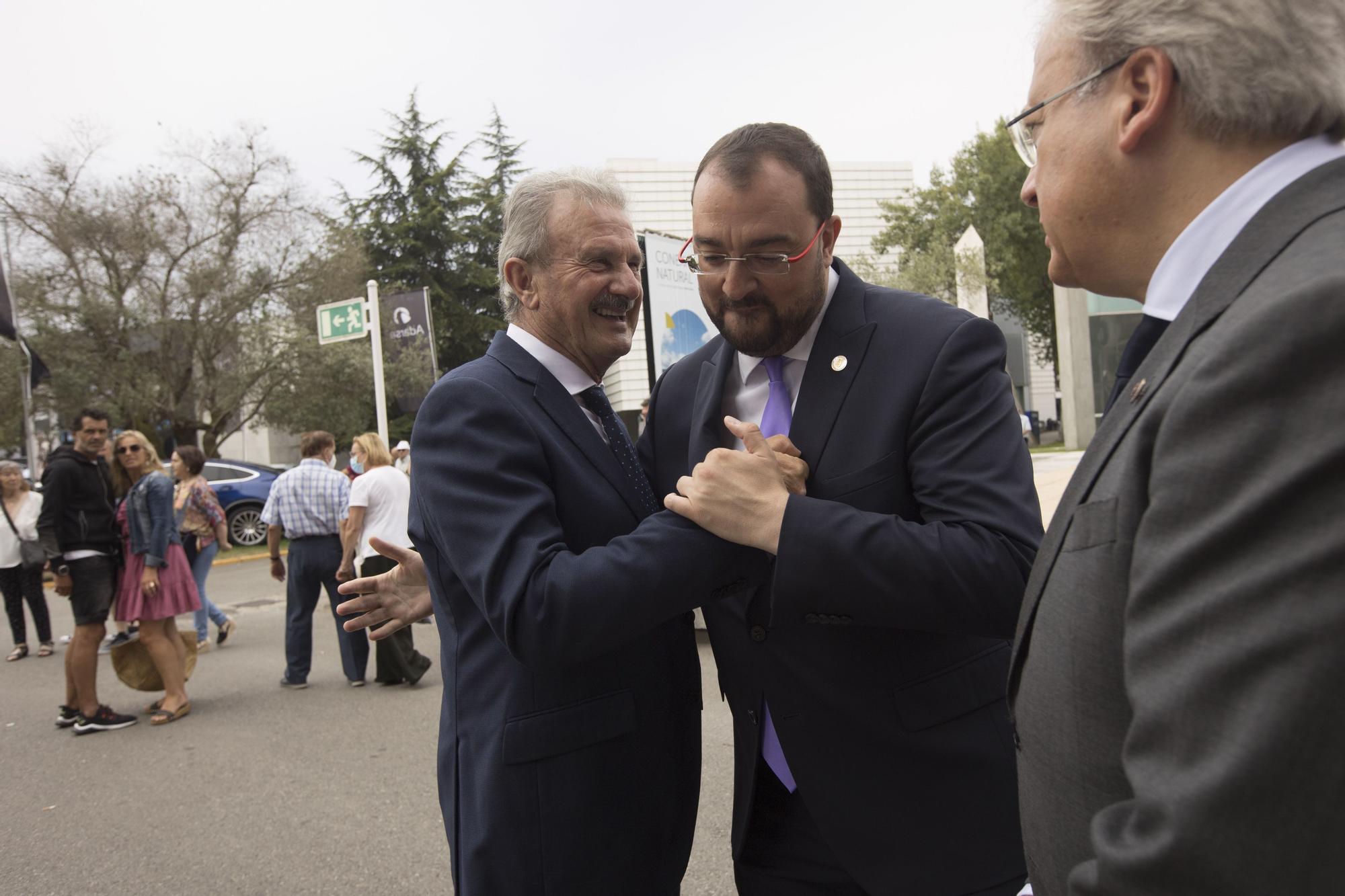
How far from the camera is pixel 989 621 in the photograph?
1613 mm

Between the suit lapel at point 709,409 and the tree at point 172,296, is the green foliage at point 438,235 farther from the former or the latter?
the suit lapel at point 709,409

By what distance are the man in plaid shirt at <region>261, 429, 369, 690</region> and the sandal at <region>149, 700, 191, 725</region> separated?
0.82 metres

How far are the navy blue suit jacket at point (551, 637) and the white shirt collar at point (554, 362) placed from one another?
0.04 meters

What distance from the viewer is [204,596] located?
9250 mm

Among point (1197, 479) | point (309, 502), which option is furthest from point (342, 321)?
point (1197, 479)

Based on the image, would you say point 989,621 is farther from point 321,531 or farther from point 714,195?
point 321,531

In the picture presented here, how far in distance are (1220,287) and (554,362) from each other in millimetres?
1375

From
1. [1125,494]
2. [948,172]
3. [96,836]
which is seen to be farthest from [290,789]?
[948,172]

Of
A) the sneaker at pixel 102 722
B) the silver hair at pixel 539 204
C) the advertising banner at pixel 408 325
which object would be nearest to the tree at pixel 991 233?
the advertising banner at pixel 408 325

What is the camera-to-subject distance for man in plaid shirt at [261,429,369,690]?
748 centimetres

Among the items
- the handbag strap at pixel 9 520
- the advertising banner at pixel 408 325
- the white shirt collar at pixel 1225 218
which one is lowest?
the handbag strap at pixel 9 520

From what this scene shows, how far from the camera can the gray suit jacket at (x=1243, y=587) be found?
2.50ft

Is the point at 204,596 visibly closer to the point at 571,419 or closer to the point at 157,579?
the point at 157,579

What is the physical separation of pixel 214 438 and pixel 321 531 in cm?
1891
